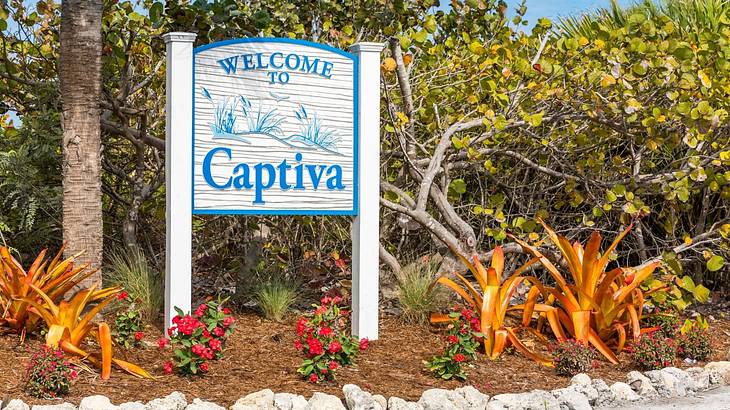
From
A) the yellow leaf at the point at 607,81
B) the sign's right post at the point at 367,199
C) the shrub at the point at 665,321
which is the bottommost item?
the shrub at the point at 665,321

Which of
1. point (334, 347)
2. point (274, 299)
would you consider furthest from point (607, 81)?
point (334, 347)

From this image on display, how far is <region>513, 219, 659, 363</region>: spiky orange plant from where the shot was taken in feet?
21.4

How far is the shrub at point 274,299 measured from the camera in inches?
295

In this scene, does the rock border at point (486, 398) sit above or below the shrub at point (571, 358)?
below

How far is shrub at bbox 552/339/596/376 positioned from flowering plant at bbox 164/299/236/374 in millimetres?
2160

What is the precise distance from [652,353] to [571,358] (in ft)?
2.04

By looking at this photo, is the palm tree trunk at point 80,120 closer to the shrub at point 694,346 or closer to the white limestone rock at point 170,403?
the white limestone rock at point 170,403

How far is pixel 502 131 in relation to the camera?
26.6 ft

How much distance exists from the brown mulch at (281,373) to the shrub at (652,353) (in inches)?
5.0

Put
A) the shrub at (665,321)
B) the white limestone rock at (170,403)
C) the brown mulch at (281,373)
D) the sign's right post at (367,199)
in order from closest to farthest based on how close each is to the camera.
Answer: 1. the white limestone rock at (170,403)
2. the brown mulch at (281,373)
3. the sign's right post at (367,199)
4. the shrub at (665,321)

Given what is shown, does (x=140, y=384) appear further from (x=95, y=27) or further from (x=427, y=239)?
(x=427, y=239)

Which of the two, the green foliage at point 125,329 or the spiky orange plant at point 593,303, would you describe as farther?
the spiky orange plant at point 593,303

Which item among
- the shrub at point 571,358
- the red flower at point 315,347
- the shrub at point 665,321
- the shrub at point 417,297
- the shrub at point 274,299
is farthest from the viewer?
the shrub at point 274,299

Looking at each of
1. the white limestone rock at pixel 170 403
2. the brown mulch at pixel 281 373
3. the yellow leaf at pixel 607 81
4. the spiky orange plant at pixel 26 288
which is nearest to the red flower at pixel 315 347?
the brown mulch at pixel 281 373
